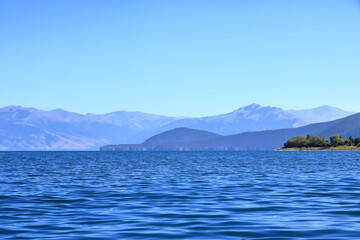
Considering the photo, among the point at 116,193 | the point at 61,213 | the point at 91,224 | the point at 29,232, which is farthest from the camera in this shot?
the point at 116,193

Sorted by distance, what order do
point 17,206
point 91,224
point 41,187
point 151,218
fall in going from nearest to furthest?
point 91,224, point 151,218, point 17,206, point 41,187

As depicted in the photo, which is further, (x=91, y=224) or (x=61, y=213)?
(x=61, y=213)

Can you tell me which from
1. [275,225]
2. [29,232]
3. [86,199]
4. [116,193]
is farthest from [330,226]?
[116,193]

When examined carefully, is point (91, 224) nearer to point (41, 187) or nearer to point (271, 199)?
point (271, 199)

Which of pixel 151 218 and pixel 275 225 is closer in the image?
pixel 275 225

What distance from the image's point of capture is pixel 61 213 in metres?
30.9

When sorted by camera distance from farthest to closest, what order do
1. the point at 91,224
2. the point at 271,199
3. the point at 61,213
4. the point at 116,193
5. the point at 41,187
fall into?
the point at 41,187 < the point at 116,193 < the point at 271,199 < the point at 61,213 < the point at 91,224

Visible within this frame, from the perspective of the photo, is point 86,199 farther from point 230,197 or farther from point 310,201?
point 310,201

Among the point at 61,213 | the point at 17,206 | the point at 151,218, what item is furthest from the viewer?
the point at 17,206

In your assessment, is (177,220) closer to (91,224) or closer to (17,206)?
(91,224)

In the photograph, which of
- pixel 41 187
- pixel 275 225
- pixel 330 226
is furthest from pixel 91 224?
pixel 41 187

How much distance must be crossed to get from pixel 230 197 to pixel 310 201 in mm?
5581

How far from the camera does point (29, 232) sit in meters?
24.5

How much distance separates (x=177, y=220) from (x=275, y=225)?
190 inches
